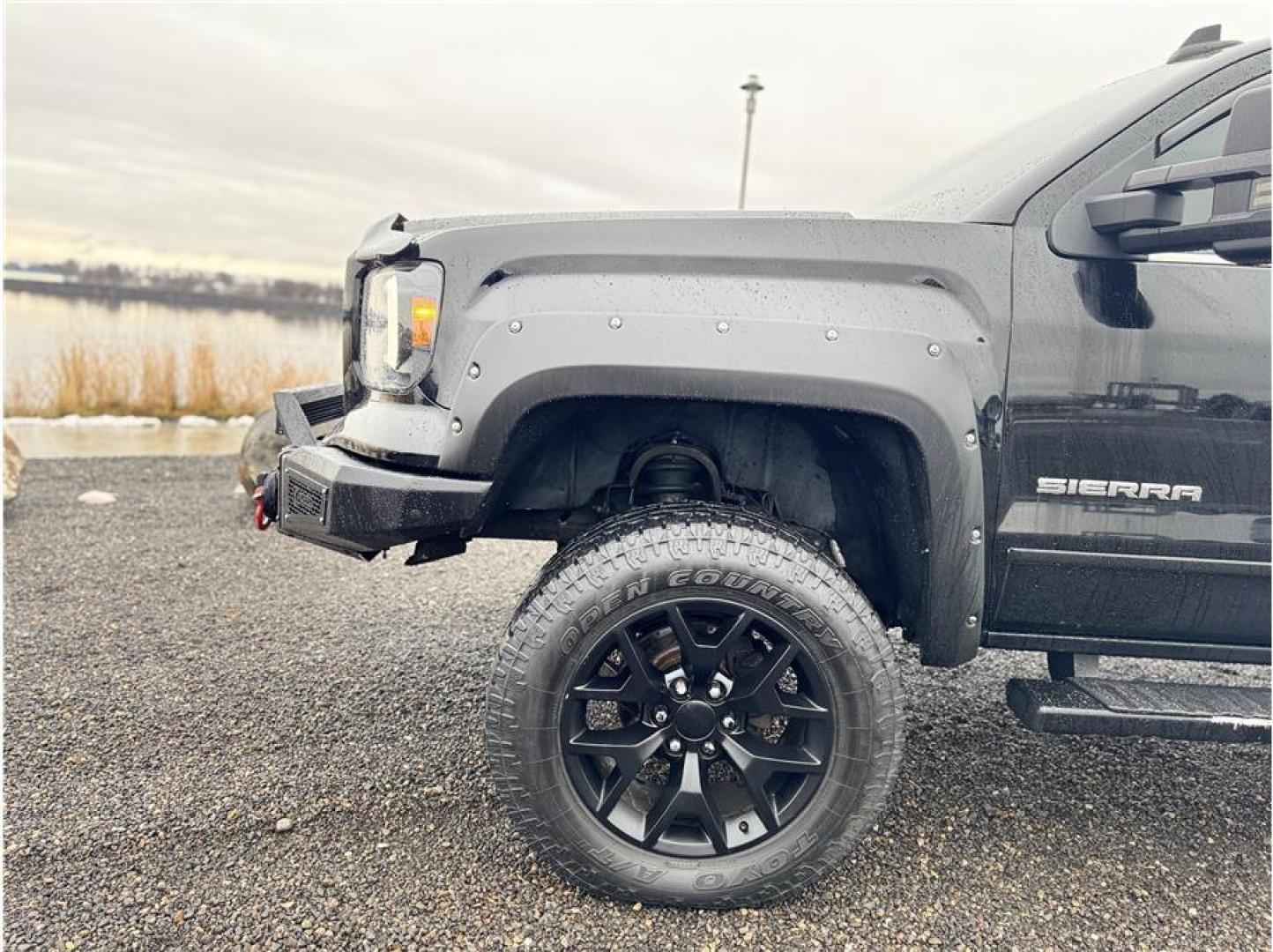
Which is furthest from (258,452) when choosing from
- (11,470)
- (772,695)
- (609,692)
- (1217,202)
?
(1217,202)

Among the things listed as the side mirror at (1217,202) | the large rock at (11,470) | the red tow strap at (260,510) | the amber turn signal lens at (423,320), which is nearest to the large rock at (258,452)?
the large rock at (11,470)

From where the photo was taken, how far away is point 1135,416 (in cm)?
188

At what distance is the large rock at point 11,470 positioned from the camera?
17.1ft

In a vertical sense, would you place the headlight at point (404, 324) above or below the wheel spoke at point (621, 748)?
above

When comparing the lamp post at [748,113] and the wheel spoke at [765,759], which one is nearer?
the wheel spoke at [765,759]

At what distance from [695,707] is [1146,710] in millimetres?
1033

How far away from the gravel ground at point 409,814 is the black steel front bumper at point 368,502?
79 centimetres

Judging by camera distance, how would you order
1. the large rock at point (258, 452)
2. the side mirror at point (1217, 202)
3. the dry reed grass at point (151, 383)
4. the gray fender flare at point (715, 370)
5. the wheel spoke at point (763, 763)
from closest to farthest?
the side mirror at point (1217, 202)
the gray fender flare at point (715, 370)
the wheel spoke at point (763, 763)
the large rock at point (258, 452)
the dry reed grass at point (151, 383)

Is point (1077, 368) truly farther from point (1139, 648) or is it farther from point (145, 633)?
point (145, 633)

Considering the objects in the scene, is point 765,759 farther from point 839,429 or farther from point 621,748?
point 839,429

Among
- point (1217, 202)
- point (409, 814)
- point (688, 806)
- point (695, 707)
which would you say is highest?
point (1217, 202)

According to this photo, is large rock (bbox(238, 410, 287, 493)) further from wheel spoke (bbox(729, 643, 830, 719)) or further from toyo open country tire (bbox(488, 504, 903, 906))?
wheel spoke (bbox(729, 643, 830, 719))

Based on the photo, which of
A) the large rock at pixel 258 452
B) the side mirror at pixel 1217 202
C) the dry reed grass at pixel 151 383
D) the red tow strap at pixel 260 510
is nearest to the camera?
the side mirror at pixel 1217 202

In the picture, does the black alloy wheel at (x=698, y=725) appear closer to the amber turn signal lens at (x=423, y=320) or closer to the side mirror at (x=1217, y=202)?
the amber turn signal lens at (x=423, y=320)
